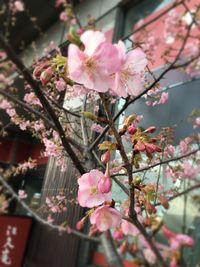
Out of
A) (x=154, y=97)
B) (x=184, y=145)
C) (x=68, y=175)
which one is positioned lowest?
(x=68, y=175)

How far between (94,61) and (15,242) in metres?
0.99

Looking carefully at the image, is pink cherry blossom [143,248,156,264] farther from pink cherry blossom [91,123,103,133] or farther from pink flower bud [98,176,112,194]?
pink cherry blossom [91,123,103,133]

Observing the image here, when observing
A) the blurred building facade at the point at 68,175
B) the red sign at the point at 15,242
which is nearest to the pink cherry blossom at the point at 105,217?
the blurred building facade at the point at 68,175

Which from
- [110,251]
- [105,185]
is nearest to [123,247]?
[110,251]

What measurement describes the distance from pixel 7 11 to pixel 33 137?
2522 millimetres

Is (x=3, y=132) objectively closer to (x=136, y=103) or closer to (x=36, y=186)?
(x=36, y=186)

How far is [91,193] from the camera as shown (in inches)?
23.1

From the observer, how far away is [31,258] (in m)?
1.10

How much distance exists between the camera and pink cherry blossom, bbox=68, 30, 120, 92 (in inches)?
18.7

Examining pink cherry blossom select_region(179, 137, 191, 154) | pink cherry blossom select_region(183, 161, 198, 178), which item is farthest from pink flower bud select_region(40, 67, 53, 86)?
pink cherry blossom select_region(179, 137, 191, 154)

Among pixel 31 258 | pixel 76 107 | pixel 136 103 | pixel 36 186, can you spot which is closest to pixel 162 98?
pixel 136 103

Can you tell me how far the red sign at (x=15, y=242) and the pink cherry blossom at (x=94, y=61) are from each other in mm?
884

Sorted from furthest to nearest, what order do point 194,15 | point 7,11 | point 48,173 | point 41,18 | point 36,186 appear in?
point 41,18 < point 7,11 < point 194,15 < point 36,186 < point 48,173

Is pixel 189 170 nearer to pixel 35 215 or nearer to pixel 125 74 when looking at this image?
pixel 125 74
